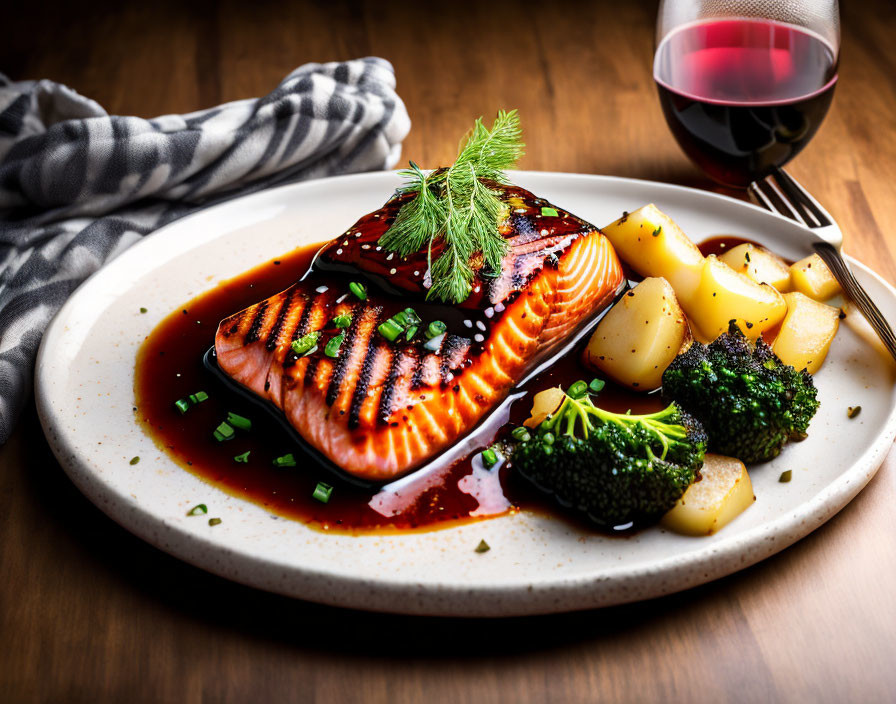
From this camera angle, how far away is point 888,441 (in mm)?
2311

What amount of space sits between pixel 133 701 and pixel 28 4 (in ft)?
15.1

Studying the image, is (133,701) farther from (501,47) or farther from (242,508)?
(501,47)

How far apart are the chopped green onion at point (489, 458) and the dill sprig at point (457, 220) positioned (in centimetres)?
47

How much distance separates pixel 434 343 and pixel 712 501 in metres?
0.88

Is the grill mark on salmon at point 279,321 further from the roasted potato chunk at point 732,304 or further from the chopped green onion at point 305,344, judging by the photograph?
the roasted potato chunk at point 732,304

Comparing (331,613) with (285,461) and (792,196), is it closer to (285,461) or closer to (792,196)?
(285,461)

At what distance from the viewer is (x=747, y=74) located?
128 inches

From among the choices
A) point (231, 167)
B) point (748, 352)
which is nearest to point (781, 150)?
point (748, 352)

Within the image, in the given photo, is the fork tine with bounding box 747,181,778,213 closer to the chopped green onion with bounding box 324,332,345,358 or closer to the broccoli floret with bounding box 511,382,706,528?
the broccoli floret with bounding box 511,382,706,528

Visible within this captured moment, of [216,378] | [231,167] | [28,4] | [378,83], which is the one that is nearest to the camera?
[216,378]

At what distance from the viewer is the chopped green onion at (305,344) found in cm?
250

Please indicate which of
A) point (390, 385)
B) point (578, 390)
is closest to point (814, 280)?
point (578, 390)

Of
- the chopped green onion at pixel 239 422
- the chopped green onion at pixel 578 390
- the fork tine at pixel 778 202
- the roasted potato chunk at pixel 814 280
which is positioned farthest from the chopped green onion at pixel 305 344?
the fork tine at pixel 778 202

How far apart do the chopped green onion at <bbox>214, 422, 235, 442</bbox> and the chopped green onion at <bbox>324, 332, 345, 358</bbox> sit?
35cm
